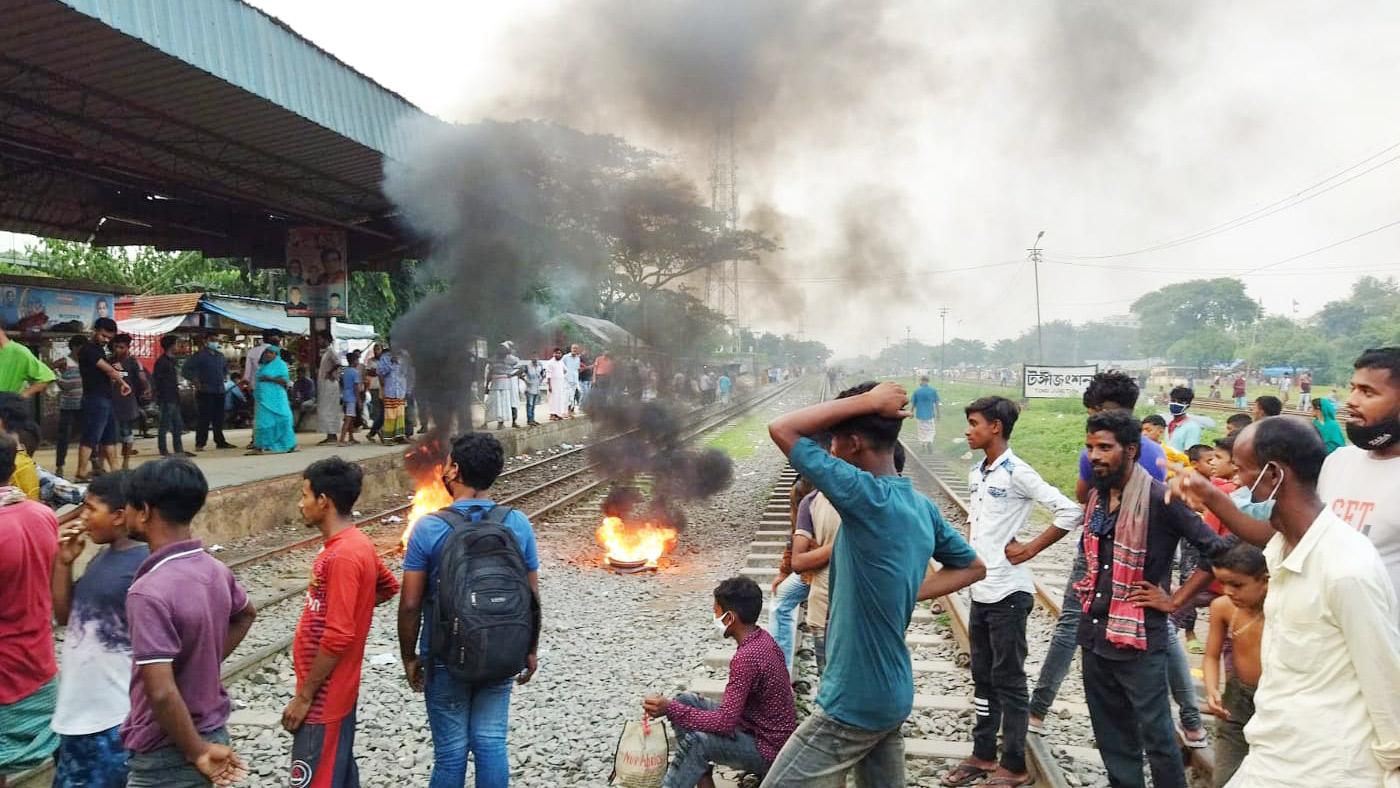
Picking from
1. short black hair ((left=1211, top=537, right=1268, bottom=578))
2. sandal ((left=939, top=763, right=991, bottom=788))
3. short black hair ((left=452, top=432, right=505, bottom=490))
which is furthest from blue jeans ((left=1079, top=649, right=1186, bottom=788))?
short black hair ((left=452, top=432, right=505, bottom=490))

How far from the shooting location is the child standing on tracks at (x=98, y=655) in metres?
2.61

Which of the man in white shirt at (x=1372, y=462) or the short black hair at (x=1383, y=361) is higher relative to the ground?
the short black hair at (x=1383, y=361)

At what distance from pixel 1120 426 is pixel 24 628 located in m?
3.91

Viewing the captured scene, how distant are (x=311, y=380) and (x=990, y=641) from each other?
15.2 m

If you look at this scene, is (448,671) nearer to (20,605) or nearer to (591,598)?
(20,605)

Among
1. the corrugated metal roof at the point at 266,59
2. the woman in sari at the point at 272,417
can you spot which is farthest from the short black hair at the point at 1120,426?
the woman in sari at the point at 272,417

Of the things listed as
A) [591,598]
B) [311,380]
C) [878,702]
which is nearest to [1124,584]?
[878,702]

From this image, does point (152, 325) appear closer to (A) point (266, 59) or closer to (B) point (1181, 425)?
(A) point (266, 59)

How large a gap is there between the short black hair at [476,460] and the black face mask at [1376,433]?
293 centimetres

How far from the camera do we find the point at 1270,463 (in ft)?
7.06

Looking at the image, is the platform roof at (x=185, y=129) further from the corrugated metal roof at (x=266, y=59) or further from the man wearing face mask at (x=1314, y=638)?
the man wearing face mask at (x=1314, y=638)

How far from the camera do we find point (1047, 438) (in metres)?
19.9

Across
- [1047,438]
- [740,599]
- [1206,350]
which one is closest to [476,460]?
[740,599]

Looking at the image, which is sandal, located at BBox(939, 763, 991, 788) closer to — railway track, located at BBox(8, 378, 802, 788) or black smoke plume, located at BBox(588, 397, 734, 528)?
railway track, located at BBox(8, 378, 802, 788)
